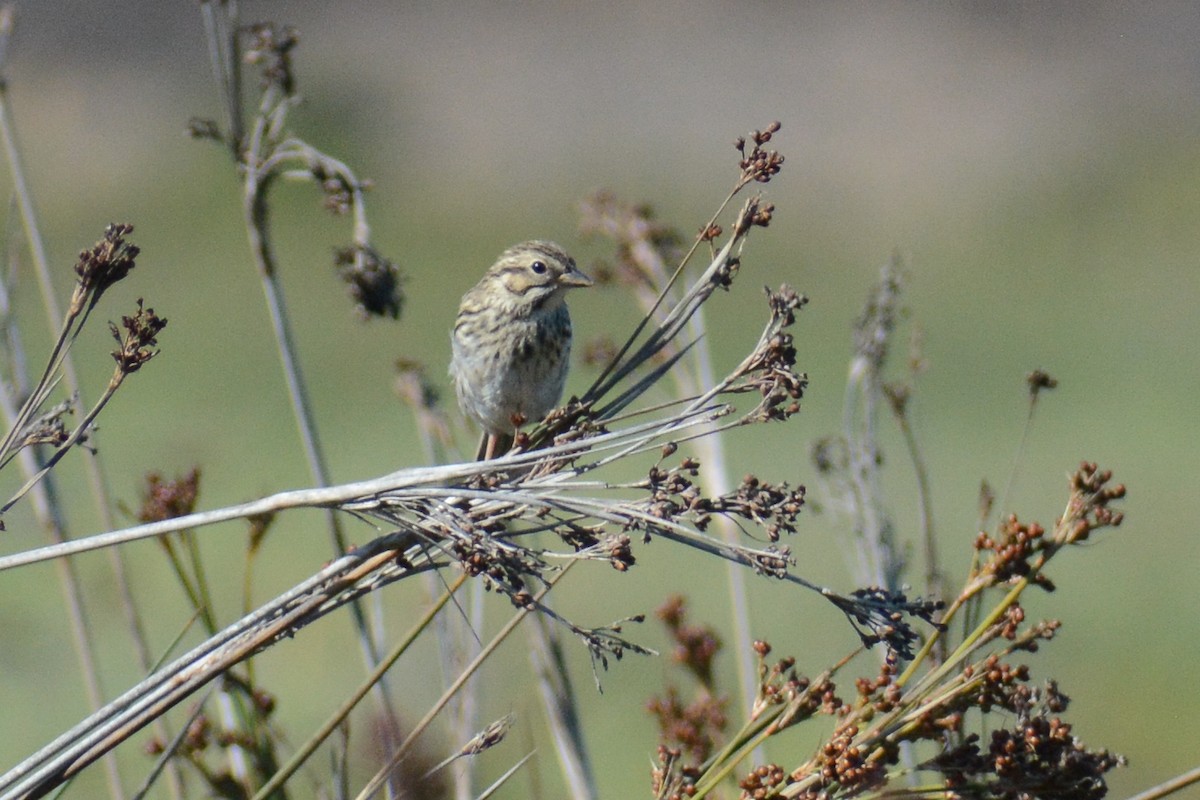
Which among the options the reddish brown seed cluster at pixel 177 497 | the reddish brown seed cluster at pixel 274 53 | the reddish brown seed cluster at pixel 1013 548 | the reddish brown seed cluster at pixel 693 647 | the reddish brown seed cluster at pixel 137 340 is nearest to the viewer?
the reddish brown seed cluster at pixel 1013 548

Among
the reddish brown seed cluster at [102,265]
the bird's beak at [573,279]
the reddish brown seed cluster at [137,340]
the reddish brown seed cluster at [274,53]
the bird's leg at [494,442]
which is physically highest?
the reddish brown seed cluster at [274,53]

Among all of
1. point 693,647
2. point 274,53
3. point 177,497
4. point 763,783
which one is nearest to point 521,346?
point 274,53

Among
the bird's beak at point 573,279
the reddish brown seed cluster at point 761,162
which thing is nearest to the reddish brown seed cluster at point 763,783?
the reddish brown seed cluster at point 761,162

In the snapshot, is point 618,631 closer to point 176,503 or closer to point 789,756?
point 176,503

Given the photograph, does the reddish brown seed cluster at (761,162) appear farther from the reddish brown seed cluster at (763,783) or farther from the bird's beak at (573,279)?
the bird's beak at (573,279)

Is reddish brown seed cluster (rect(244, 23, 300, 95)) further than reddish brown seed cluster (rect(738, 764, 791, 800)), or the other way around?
reddish brown seed cluster (rect(244, 23, 300, 95))

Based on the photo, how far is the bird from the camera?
12.9ft

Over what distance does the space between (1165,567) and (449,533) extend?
9.43 m

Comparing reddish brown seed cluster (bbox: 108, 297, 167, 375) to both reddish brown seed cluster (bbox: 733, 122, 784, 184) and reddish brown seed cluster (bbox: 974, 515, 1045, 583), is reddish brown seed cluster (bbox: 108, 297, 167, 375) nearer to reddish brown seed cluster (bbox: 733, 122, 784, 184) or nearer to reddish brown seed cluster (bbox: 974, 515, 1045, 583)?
reddish brown seed cluster (bbox: 733, 122, 784, 184)

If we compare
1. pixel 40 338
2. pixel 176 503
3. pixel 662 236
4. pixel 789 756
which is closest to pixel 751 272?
pixel 40 338

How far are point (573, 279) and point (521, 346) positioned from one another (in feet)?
0.92

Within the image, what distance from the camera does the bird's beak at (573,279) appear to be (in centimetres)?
370

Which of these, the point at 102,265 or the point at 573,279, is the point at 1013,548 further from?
the point at 573,279

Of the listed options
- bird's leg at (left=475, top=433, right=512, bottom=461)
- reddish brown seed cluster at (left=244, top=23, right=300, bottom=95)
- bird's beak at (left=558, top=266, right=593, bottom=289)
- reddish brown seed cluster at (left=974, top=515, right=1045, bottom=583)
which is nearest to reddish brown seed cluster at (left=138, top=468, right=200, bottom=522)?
reddish brown seed cluster at (left=244, top=23, right=300, bottom=95)
